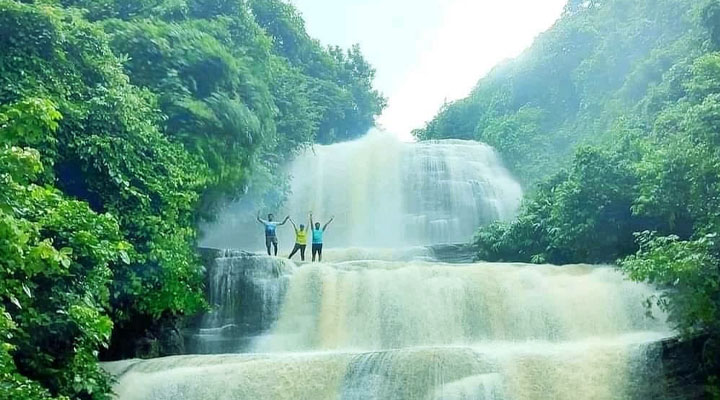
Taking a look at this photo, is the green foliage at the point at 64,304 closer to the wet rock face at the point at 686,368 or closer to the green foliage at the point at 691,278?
the wet rock face at the point at 686,368

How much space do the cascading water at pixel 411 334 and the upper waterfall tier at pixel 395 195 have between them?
1.96ft

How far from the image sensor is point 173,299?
10.6 metres

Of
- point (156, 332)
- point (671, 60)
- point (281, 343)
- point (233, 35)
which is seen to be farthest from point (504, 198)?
point (156, 332)

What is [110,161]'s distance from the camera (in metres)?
9.87

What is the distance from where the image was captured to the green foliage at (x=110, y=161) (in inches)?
251

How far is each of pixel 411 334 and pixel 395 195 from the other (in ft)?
36.2

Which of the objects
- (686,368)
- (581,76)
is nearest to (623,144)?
(686,368)

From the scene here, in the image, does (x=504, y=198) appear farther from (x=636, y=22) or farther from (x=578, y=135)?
(x=636, y=22)

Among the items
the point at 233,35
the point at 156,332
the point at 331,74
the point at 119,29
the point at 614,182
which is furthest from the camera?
the point at 331,74

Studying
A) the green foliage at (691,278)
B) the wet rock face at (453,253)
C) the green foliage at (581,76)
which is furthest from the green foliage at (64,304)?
the green foliage at (581,76)

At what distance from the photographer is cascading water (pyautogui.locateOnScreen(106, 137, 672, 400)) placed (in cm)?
850

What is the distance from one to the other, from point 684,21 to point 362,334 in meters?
13.2

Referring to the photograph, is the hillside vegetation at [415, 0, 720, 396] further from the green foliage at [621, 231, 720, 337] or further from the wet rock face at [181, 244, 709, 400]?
the wet rock face at [181, 244, 709, 400]

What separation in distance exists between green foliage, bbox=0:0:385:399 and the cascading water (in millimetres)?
1077
